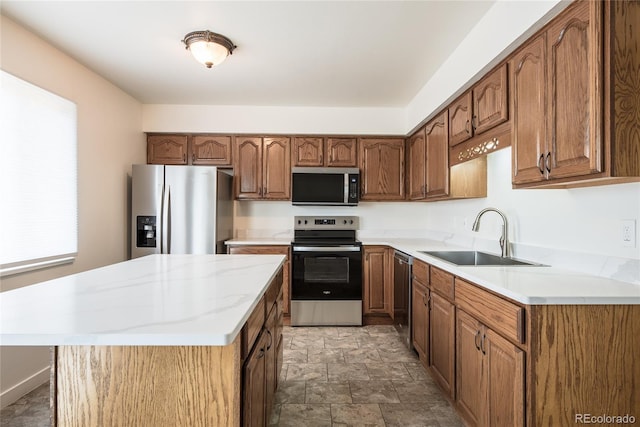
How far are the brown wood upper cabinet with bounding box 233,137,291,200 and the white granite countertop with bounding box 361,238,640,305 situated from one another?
2376mm

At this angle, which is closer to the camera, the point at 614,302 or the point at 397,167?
the point at 614,302

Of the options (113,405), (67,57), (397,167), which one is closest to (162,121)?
(67,57)

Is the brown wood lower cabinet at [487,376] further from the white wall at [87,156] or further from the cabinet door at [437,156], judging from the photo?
the white wall at [87,156]

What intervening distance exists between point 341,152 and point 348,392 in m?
2.51

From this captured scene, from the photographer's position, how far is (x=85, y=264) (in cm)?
280

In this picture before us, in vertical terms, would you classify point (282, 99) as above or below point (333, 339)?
above

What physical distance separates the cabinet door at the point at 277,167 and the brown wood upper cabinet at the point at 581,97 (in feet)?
8.28

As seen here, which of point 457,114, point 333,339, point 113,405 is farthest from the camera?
point 333,339

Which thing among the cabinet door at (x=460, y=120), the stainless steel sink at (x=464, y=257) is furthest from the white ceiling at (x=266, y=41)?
the stainless steel sink at (x=464, y=257)

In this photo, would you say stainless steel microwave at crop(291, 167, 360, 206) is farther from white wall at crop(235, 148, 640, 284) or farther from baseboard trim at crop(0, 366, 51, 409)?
baseboard trim at crop(0, 366, 51, 409)

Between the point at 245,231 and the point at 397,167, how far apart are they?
198 cm

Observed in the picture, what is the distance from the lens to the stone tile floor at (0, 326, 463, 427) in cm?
194

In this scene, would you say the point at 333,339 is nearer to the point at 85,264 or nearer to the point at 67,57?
the point at 85,264

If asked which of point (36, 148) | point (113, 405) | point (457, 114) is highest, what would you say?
point (457, 114)
